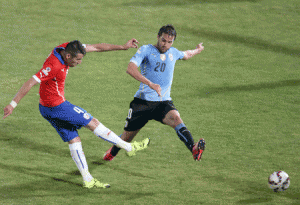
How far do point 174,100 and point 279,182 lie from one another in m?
4.29

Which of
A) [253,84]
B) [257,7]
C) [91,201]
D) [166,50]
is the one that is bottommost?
[91,201]

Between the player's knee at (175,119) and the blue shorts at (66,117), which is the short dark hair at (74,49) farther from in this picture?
the player's knee at (175,119)

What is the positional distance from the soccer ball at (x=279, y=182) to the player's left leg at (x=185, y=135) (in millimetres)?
1109

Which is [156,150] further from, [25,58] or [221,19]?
[221,19]

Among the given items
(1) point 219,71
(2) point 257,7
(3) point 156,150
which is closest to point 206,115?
(3) point 156,150

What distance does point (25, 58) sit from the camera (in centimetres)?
1216

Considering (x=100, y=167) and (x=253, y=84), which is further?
(x=253, y=84)

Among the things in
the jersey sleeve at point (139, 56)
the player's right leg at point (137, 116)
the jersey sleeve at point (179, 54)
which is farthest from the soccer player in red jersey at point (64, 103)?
the jersey sleeve at point (179, 54)

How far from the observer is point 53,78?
19.3 ft

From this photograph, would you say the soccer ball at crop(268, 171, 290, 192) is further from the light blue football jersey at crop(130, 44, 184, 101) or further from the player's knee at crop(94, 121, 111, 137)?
the player's knee at crop(94, 121, 111, 137)

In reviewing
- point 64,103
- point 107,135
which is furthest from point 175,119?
point 64,103

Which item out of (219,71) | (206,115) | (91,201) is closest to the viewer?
(91,201)

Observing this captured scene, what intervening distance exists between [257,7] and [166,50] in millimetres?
11077

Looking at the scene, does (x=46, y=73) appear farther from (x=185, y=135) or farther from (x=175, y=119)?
(x=185, y=135)
